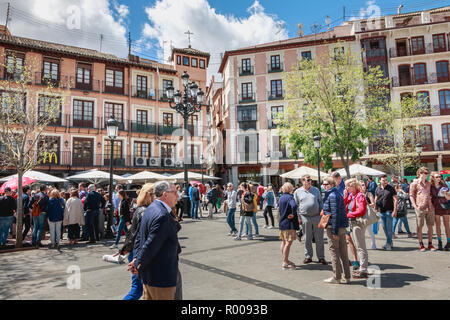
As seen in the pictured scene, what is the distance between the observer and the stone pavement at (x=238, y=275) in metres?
4.50

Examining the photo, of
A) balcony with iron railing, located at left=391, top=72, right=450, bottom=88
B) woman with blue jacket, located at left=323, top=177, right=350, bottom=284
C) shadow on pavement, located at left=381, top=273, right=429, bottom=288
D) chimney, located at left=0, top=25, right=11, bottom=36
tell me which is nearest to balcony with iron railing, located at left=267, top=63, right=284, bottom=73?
balcony with iron railing, located at left=391, top=72, right=450, bottom=88

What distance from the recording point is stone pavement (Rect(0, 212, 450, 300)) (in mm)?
4504

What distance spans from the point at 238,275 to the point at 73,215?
20.9ft

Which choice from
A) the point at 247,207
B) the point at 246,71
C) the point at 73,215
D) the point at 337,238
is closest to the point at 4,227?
the point at 73,215

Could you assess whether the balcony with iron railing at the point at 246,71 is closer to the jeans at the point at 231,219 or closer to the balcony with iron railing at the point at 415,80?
the balcony with iron railing at the point at 415,80

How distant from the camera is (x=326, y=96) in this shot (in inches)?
800

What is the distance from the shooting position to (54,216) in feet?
29.2

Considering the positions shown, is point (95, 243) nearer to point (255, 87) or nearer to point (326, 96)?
point (326, 96)

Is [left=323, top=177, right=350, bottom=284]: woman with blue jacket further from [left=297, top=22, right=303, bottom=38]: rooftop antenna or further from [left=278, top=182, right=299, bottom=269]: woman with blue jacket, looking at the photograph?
[left=297, top=22, right=303, bottom=38]: rooftop antenna

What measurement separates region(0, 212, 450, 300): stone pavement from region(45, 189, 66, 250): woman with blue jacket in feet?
2.37

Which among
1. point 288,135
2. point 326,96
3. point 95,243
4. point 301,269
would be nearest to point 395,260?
point 301,269

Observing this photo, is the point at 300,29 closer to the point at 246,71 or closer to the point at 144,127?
the point at 246,71

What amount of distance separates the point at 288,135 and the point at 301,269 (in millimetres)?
18413

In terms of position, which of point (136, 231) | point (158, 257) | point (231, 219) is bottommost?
point (231, 219)
